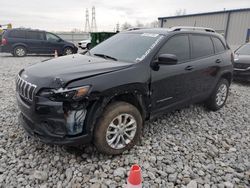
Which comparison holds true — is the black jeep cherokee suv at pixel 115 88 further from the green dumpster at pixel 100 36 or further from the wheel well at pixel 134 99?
the green dumpster at pixel 100 36

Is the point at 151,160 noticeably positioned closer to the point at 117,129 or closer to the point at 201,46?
the point at 117,129

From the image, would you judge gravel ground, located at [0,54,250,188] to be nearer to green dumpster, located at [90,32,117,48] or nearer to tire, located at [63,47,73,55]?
green dumpster, located at [90,32,117,48]

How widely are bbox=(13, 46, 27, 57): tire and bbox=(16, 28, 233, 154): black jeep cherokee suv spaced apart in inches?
440

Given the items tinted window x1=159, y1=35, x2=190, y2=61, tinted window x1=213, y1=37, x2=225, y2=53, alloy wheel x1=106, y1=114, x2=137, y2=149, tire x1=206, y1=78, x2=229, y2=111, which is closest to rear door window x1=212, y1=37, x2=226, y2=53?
tinted window x1=213, y1=37, x2=225, y2=53

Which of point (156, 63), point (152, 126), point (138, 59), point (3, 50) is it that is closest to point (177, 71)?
point (156, 63)

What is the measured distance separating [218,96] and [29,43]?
12286mm

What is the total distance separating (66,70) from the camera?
2.75 metres

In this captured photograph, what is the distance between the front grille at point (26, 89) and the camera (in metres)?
2.59

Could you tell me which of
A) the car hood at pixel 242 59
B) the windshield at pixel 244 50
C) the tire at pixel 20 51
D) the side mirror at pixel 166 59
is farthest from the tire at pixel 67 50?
the side mirror at pixel 166 59

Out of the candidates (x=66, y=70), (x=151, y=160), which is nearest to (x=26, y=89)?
(x=66, y=70)

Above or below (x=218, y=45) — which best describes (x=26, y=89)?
below

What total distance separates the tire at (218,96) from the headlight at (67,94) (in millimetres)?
3225

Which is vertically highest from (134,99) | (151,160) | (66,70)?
(66,70)

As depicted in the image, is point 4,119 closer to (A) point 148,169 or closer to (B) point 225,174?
(A) point 148,169
